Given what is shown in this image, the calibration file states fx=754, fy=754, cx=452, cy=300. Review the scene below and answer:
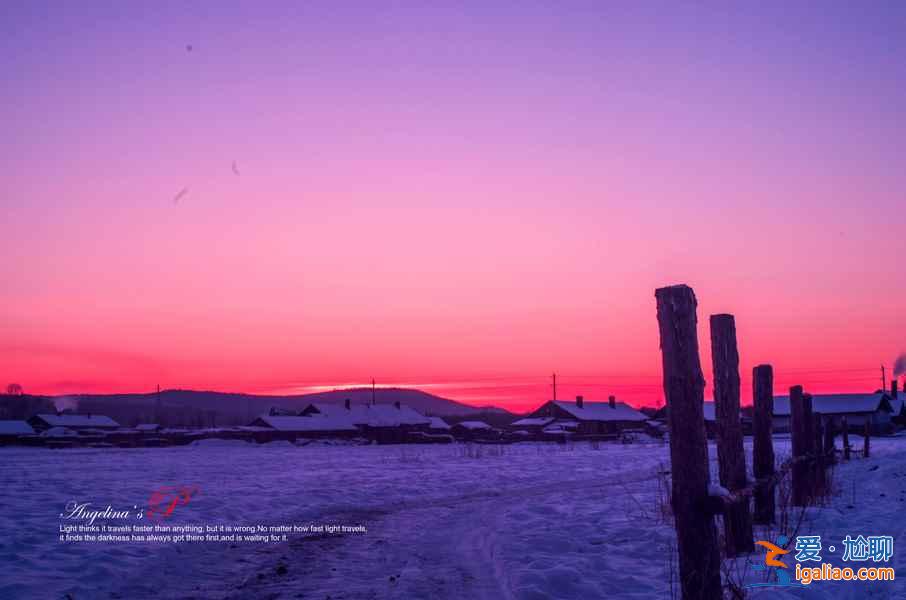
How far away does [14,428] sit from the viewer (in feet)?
265

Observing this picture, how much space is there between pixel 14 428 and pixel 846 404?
295ft

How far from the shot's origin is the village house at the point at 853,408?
261 ft

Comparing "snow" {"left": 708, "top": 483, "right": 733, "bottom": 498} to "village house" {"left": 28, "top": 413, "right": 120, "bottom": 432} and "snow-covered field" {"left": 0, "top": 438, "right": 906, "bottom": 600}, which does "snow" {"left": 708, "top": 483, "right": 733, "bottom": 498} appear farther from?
"village house" {"left": 28, "top": 413, "right": 120, "bottom": 432}

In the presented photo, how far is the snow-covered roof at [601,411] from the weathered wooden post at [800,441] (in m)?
72.4

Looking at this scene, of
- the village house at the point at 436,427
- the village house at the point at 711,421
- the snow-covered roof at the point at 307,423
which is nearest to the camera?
the village house at the point at 711,421

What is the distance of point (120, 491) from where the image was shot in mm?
15938

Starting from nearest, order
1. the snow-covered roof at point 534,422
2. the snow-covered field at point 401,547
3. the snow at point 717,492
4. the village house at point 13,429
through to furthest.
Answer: the snow at point 717,492 → the snow-covered field at point 401,547 → the village house at point 13,429 → the snow-covered roof at point 534,422

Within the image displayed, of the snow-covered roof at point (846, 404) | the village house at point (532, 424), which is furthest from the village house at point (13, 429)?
the snow-covered roof at point (846, 404)

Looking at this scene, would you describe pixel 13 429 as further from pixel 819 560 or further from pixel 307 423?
pixel 819 560

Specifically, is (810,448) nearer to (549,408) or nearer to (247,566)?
(247,566)

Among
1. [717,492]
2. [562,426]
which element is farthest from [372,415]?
[717,492]

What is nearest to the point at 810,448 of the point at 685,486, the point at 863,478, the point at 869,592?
the point at 863,478

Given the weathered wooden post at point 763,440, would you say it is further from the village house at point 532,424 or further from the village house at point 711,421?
the village house at point 532,424

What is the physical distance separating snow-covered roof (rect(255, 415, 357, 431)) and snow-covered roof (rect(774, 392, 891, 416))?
45688 millimetres
